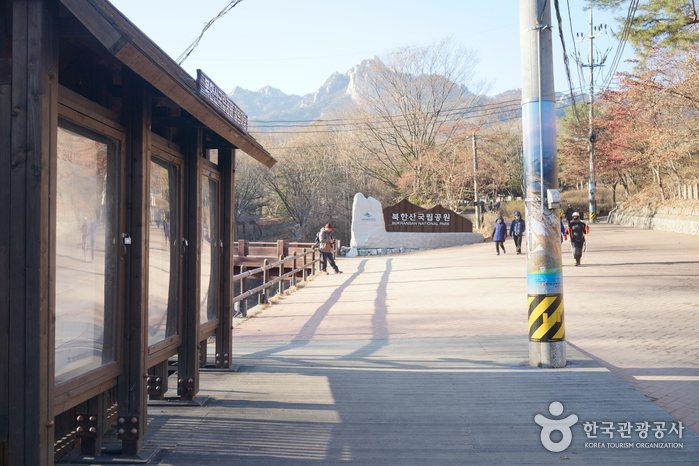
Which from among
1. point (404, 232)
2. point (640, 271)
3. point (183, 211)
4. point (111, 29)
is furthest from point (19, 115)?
point (404, 232)

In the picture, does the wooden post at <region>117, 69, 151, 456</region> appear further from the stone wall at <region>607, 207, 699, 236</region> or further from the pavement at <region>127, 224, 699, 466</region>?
the stone wall at <region>607, 207, 699, 236</region>

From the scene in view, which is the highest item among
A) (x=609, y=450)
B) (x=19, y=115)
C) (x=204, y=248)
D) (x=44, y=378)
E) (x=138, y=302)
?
(x=19, y=115)

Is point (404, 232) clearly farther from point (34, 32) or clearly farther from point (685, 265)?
point (34, 32)

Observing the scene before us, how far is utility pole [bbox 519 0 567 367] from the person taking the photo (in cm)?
640

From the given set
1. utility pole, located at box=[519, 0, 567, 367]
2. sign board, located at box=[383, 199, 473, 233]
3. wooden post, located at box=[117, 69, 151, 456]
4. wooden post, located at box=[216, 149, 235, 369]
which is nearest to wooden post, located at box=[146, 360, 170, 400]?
wooden post, located at box=[117, 69, 151, 456]

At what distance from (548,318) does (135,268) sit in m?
4.44

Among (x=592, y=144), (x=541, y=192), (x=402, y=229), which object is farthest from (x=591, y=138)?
(x=541, y=192)

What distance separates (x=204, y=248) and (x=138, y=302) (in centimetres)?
211

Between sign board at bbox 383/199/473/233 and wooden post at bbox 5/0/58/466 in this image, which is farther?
sign board at bbox 383/199/473/233

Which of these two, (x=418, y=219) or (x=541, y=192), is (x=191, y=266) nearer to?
(x=541, y=192)

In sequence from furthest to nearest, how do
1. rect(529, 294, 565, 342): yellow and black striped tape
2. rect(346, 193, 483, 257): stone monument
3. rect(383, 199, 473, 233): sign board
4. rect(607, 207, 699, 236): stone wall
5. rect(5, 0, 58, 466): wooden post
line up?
rect(383, 199, 473, 233): sign board
rect(346, 193, 483, 257): stone monument
rect(607, 207, 699, 236): stone wall
rect(529, 294, 565, 342): yellow and black striped tape
rect(5, 0, 58, 466): wooden post

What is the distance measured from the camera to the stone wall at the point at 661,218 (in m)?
27.2

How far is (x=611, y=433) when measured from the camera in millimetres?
4395

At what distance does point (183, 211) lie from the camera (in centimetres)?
537
